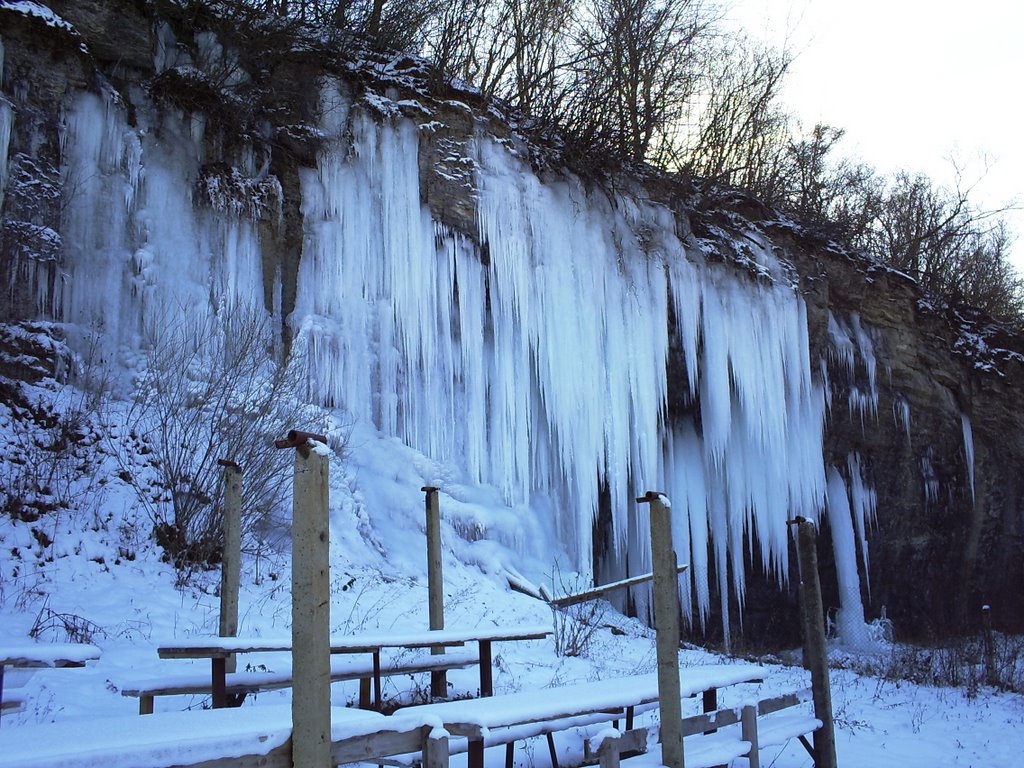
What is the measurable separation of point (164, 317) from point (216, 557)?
244 cm

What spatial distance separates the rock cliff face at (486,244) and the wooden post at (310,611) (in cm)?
673

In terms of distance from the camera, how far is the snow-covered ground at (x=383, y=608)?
20.2 feet

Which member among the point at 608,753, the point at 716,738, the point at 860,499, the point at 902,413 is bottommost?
the point at 716,738

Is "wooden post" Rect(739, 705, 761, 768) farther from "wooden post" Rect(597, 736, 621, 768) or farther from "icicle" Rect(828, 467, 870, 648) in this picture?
"icicle" Rect(828, 467, 870, 648)

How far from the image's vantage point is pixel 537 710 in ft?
12.5

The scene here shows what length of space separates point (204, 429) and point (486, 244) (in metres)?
4.06

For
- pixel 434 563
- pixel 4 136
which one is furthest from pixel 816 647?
pixel 4 136

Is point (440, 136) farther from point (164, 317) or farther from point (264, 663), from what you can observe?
point (264, 663)

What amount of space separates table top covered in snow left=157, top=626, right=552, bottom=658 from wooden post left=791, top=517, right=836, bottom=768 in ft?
6.53

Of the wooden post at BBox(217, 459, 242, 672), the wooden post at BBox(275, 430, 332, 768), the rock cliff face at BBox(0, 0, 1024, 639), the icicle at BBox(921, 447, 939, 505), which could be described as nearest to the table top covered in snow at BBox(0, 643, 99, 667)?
the wooden post at BBox(275, 430, 332, 768)

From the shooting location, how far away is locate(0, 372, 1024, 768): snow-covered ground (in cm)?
615

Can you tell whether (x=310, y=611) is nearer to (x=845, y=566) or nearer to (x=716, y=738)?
(x=716, y=738)

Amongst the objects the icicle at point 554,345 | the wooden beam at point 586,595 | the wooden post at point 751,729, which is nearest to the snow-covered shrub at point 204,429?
the icicle at point 554,345

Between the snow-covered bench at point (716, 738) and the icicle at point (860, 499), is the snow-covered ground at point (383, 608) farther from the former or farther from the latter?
A: the icicle at point (860, 499)
